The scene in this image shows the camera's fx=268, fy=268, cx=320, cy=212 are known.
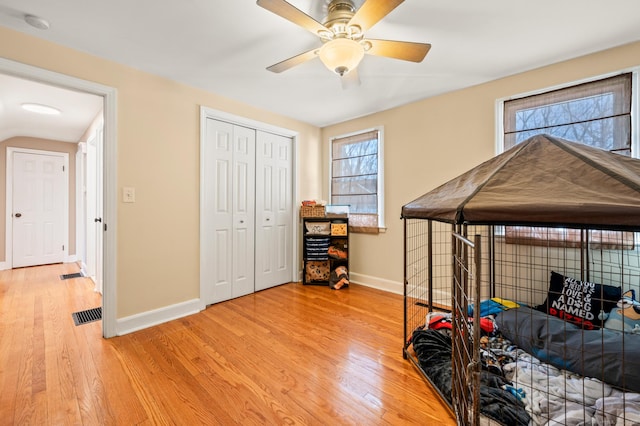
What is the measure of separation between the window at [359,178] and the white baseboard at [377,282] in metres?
0.65

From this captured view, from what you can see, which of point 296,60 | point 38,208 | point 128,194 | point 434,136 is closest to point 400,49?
point 296,60

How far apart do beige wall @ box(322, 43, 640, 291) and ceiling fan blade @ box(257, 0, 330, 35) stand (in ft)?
6.58

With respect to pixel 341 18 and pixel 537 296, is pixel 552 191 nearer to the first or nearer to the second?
pixel 341 18

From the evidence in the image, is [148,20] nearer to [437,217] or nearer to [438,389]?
[437,217]

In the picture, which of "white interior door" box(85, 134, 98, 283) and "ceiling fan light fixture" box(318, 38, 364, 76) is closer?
"ceiling fan light fixture" box(318, 38, 364, 76)

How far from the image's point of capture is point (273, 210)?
3.79m

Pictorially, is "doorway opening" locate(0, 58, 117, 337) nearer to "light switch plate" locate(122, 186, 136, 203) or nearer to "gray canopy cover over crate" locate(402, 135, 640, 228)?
"light switch plate" locate(122, 186, 136, 203)

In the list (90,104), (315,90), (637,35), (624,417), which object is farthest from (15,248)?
(637,35)

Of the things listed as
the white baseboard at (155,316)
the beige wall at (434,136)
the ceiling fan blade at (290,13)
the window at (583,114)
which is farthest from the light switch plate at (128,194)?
the window at (583,114)

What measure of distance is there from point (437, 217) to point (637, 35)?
2321 mm

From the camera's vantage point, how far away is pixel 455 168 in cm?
300

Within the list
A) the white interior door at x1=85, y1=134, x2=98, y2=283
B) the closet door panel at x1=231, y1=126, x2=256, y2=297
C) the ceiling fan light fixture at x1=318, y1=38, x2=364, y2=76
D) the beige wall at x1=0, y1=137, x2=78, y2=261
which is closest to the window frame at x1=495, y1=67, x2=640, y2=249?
the ceiling fan light fixture at x1=318, y1=38, x2=364, y2=76

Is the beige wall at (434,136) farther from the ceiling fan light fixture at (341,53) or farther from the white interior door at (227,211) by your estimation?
the ceiling fan light fixture at (341,53)

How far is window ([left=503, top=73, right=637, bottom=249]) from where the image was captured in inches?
85.0
